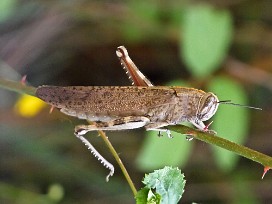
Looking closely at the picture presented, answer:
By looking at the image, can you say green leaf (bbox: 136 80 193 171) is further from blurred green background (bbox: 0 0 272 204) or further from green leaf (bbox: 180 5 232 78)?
blurred green background (bbox: 0 0 272 204)

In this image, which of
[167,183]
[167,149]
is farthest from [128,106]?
[167,149]

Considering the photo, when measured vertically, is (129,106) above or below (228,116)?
below

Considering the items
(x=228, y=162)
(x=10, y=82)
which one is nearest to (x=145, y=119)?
(x=10, y=82)

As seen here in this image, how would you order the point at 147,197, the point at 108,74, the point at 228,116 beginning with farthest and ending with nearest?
the point at 108,74
the point at 228,116
the point at 147,197

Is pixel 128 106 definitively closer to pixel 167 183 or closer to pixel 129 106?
pixel 129 106

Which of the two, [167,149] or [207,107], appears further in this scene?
[167,149]

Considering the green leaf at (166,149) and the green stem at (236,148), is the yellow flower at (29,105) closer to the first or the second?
the green leaf at (166,149)

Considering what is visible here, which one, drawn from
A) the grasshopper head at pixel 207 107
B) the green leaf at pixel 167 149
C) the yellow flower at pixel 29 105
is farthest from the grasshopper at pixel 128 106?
the yellow flower at pixel 29 105

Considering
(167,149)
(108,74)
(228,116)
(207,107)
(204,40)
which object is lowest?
(207,107)
